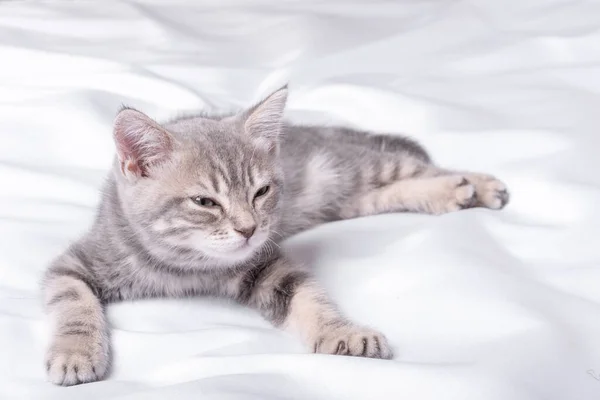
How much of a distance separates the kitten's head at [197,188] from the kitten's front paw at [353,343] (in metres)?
0.22

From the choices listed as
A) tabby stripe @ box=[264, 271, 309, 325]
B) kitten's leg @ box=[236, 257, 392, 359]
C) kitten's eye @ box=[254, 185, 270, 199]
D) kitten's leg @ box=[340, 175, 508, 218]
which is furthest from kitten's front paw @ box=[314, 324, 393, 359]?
kitten's leg @ box=[340, 175, 508, 218]

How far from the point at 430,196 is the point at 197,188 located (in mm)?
666

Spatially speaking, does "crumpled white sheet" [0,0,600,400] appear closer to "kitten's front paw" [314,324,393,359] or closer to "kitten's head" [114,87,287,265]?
"kitten's front paw" [314,324,393,359]

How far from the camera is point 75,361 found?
1.23 meters

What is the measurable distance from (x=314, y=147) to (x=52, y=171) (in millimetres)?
685

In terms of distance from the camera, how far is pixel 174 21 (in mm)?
2939

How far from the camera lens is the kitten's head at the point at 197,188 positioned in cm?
137

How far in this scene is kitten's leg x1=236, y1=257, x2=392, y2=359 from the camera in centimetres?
127

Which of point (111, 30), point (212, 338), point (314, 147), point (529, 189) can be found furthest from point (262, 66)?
point (212, 338)

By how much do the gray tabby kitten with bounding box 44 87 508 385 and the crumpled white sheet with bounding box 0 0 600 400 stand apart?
5 centimetres

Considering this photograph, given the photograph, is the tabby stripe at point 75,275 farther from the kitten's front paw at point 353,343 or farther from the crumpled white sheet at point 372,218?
the kitten's front paw at point 353,343

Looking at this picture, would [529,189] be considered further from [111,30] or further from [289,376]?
[111,30]

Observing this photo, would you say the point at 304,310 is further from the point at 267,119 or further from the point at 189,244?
the point at 267,119

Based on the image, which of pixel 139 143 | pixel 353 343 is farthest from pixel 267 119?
pixel 353 343
